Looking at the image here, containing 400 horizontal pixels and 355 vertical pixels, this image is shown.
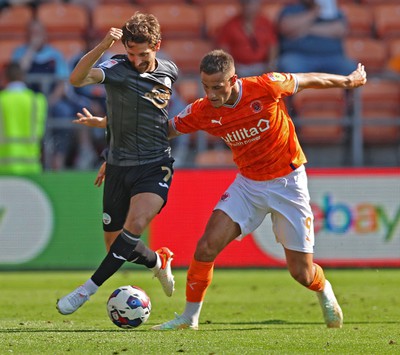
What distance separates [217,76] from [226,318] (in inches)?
105

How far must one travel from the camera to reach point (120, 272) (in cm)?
1459

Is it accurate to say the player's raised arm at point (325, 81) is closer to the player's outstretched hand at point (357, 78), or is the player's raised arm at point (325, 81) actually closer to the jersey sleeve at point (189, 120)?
the player's outstretched hand at point (357, 78)

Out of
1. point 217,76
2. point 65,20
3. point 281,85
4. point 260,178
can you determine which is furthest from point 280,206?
point 65,20

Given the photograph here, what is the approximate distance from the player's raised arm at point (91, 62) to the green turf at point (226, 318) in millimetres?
2051

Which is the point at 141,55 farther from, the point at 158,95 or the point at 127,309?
the point at 127,309

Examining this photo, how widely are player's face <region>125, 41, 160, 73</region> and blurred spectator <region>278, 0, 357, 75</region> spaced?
7723 millimetres

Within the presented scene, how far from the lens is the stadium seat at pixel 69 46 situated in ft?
58.1

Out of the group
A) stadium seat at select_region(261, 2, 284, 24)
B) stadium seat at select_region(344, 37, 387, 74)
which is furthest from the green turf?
stadium seat at select_region(261, 2, 284, 24)

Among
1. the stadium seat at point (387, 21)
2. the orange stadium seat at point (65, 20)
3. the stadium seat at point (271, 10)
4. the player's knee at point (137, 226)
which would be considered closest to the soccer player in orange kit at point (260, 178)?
the player's knee at point (137, 226)

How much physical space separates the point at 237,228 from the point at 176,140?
709 cm

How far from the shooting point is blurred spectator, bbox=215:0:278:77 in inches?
659

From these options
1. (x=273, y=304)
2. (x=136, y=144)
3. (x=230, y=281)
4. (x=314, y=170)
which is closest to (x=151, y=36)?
(x=136, y=144)

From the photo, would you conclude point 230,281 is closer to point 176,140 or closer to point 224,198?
point 176,140

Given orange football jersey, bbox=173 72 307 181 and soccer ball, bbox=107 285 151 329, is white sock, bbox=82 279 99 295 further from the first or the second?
orange football jersey, bbox=173 72 307 181
